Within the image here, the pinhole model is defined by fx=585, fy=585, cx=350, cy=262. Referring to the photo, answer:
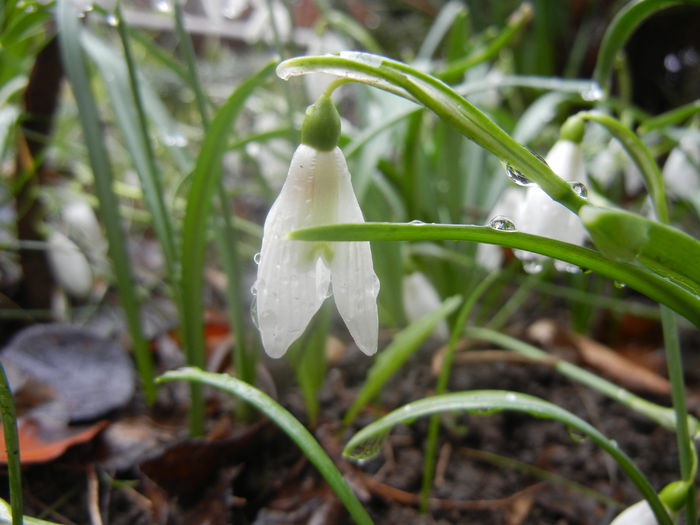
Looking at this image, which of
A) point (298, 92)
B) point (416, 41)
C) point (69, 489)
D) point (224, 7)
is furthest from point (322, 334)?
point (416, 41)

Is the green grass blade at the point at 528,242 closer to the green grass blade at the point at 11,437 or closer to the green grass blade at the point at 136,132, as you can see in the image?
the green grass blade at the point at 11,437

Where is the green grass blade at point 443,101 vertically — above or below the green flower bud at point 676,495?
above

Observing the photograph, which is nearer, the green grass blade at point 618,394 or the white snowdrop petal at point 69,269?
the green grass blade at point 618,394

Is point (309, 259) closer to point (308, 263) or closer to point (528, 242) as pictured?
point (308, 263)

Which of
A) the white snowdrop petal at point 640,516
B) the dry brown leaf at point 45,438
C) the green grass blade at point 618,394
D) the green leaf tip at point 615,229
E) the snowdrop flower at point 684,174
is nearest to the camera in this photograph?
the green leaf tip at point 615,229

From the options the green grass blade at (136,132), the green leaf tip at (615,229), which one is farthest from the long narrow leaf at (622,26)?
the green grass blade at (136,132)

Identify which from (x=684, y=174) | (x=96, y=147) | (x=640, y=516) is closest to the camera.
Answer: (x=640, y=516)

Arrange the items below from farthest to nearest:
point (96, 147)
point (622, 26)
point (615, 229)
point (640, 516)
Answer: point (96, 147) < point (622, 26) < point (640, 516) < point (615, 229)

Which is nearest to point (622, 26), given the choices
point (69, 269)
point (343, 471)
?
point (343, 471)
